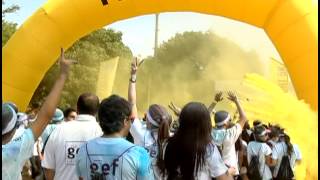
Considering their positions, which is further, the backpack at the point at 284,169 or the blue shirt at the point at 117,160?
the backpack at the point at 284,169

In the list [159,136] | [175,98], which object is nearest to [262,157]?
[159,136]

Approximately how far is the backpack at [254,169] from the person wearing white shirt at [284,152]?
7.6 inches

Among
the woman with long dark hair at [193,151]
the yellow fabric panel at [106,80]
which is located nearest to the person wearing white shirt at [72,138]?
the woman with long dark hair at [193,151]

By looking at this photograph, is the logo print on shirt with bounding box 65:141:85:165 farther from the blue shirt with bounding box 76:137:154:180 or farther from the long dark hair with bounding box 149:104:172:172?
the blue shirt with bounding box 76:137:154:180

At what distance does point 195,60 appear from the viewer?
33062 millimetres

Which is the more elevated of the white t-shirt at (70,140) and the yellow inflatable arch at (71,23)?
the yellow inflatable arch at (71,23)

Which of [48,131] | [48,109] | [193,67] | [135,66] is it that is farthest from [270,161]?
[193,67]

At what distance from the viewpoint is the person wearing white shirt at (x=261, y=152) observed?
631cm

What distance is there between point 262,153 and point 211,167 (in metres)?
3.29

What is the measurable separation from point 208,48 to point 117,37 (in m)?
8.54

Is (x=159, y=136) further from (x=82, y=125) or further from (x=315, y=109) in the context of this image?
(x=315, y=109)

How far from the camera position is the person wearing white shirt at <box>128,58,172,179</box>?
372cm

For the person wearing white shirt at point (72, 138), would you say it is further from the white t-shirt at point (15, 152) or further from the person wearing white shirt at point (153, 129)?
the white t-shirt at point (15, 152)

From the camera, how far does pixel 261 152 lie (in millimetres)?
6297
